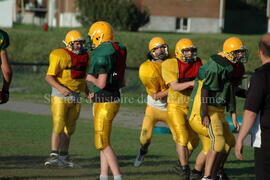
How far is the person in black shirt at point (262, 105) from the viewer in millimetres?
6023

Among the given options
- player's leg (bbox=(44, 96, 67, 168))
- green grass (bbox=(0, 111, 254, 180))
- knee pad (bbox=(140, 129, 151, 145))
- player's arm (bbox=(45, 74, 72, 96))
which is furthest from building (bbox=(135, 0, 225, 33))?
player's arm (bbox=(45, 74, 72, 96))

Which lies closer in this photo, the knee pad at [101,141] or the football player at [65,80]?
the knee pad at [101,141]

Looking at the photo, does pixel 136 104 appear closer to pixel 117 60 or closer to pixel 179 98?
pixel 179 98

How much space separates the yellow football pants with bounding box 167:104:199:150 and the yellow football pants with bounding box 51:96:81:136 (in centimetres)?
150

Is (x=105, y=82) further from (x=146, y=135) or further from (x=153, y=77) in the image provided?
(x=146, y=135)

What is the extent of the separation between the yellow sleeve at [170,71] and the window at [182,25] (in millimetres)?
50307

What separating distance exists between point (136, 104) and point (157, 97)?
9.88m

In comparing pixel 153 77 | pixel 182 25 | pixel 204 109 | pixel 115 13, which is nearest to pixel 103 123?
pixel 204 109

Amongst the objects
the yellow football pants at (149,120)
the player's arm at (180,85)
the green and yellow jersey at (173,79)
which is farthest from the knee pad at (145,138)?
the player's arm at (180,85)

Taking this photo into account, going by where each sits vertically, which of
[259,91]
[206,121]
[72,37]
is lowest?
[206,121]

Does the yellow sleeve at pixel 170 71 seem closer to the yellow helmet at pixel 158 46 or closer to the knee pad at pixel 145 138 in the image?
the yellow helmet at pixel 158 46

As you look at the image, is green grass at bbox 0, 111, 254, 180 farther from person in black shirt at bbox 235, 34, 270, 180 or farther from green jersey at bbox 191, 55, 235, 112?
person in black shirt at bbox 235, 34, 270, 180

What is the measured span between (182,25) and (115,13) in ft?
55.6

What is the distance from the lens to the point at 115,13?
4409 cm
